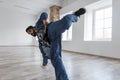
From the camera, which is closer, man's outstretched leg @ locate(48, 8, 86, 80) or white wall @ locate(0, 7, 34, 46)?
man's outstretched leg @ locate(48, 8, 86, 80)

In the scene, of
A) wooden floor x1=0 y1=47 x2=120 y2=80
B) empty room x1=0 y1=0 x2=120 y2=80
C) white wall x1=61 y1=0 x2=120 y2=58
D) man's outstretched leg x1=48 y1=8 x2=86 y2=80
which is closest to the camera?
man's outstretched leg x1=48 y1=8 x2=86 y2=80

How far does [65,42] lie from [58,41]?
18.1 ft

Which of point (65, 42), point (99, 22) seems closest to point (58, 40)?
point (99, 22)

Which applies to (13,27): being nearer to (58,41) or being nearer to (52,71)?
(52,71)

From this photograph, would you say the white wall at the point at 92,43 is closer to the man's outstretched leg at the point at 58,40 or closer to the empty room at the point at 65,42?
→ the empty room at the point at 65,42

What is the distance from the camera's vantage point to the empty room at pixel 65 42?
1832 mm

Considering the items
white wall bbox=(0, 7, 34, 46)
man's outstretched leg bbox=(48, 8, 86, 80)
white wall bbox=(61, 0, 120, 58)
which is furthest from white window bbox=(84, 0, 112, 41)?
white wall bbox=(0, 7, 34, 46)

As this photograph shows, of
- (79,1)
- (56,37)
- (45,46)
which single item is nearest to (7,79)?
(45,46)

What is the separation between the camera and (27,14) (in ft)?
38.5

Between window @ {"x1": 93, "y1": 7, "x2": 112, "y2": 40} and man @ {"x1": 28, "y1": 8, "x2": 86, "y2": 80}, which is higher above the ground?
window @ {"x1": 93, "y1": 7, "x2": 112, "y2": 40}

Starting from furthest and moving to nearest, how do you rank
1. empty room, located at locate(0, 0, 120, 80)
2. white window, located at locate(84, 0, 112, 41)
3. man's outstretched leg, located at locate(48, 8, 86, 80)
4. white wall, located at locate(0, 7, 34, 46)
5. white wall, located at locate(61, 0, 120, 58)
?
1. white wall, located at locate(0, 7, 34, 46)
2. white window, located at locate(84, 0, 112, 41)
3. white wall, located at locate(61, 0, 120, 58)
4. empty room, located at locate(0, 0, 120, 80)
5. man's outstretched leg, located at locate(48, 8, 86, 80)

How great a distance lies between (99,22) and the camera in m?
5.60

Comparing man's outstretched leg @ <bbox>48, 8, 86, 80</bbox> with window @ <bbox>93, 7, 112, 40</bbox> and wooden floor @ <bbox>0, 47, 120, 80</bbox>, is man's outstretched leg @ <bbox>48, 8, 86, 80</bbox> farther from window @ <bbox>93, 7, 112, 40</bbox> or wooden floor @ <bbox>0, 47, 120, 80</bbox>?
window @ <bbox>93, 7, 112, 40</bbox>

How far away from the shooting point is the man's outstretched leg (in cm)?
164
